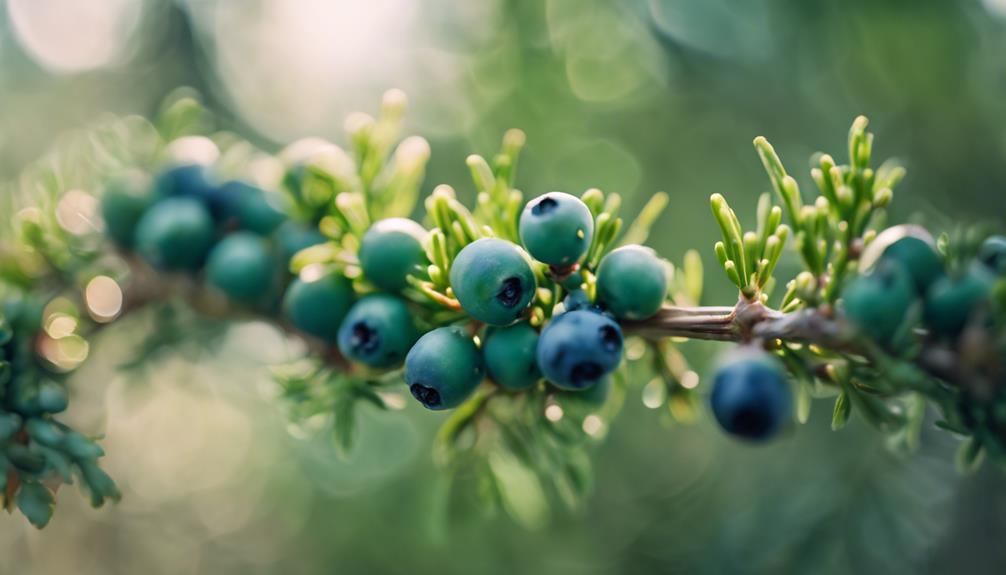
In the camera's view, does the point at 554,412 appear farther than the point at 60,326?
No

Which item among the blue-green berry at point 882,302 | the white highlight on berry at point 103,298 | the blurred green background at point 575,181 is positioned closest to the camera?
the blue-green berry at point 882,302

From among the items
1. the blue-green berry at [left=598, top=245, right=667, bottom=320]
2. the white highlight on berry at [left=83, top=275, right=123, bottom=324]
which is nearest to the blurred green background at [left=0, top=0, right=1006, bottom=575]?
the white highlight on berry at [left=83, top=275, right=123, bottom=324]

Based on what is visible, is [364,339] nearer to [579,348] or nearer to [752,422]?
[579,348]

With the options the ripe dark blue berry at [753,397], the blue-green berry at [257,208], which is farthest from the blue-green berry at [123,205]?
the ripe dark blue berry at [753,397]

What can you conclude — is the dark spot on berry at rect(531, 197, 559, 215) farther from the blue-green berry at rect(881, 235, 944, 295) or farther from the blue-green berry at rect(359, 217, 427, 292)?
Answer: the blue-green berry at rect(881, 235, 944, 295)

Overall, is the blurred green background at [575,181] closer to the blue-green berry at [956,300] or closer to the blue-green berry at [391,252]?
the blue-green berry at [391,252]

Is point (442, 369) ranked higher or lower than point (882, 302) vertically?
lower

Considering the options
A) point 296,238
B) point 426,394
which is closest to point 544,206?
point 426,394
